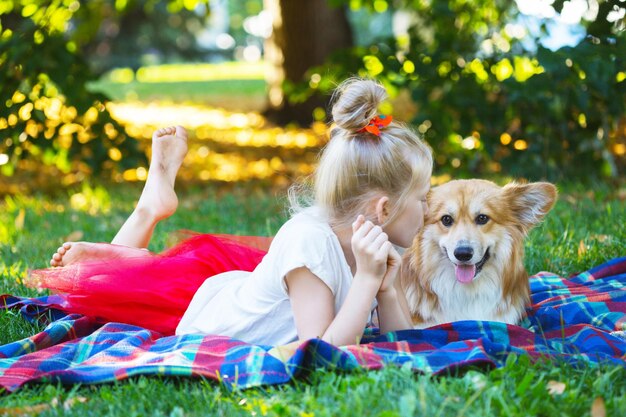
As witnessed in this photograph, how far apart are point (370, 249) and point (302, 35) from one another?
26.0 ft

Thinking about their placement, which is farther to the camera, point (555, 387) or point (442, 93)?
point (442, 93)

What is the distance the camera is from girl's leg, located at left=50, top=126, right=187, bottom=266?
393cm

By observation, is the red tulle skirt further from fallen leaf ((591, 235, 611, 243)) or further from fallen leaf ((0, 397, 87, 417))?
fallen leaf ((591, 235, 611, 243))

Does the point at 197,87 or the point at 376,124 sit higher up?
the point at 197,87

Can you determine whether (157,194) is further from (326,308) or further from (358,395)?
(358,395)

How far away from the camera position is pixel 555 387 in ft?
8.39

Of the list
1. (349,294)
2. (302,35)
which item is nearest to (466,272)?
(349,294)

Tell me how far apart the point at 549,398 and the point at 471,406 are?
0.25 metres

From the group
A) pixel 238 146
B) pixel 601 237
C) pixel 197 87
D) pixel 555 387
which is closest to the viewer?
pixel 555 387

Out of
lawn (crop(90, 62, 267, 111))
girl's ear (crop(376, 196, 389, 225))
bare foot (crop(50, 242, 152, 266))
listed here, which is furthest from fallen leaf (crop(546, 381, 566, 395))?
lawn (crop(90, 62, 267, 111))

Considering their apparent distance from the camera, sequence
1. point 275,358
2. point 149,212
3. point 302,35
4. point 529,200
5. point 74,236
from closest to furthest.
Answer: point 275,358
point 529,200
point 149,212
point 74,236
point 302,35

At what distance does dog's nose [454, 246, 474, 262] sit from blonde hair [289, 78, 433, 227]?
395mm

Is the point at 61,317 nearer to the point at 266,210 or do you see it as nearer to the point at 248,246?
the point at 248,246

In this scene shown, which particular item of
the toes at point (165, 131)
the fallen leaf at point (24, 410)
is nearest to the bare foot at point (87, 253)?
the toes at point (165, 131)
